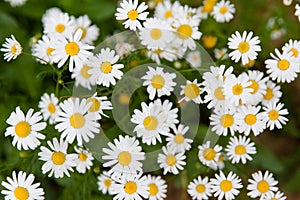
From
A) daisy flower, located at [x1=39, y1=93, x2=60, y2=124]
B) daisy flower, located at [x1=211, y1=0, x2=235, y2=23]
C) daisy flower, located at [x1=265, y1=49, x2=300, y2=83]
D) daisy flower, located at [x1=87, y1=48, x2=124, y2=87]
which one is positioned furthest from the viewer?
daisy flower, located at [x1=211, y1=0, x2=235, y2=23]

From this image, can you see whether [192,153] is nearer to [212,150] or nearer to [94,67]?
[212,150]

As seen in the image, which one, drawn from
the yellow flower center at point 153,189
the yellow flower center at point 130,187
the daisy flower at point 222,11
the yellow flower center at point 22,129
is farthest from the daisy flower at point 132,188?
the daisy flower at point 222,11

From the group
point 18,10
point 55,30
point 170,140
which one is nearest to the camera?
point 170,140

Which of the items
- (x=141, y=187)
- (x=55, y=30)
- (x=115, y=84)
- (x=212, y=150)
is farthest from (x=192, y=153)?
(x=55, y=30)

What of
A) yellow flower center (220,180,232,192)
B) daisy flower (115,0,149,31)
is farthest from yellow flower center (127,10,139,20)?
yellow flower center (220,180,232,192)

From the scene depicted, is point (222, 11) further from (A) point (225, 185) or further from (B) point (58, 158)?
(B) point (58, 158)

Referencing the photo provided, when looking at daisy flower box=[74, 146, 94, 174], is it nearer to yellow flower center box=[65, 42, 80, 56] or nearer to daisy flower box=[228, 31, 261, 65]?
yellow flower center box=[65, 42, 80, 56]
